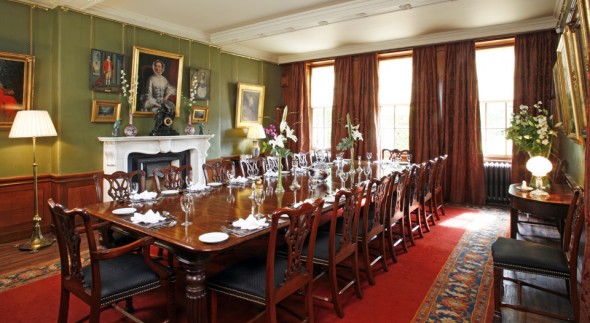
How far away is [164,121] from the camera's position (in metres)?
5.79

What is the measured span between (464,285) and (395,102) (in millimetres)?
4746

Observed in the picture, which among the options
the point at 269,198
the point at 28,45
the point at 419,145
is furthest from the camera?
the point at 419,145

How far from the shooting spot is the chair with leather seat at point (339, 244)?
270 centimetres

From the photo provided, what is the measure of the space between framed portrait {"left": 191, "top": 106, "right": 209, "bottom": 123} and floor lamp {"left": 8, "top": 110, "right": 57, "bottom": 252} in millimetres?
2504

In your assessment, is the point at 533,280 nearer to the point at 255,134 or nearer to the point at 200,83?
the point at 255,134

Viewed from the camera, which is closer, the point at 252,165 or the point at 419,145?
the point at 252,165

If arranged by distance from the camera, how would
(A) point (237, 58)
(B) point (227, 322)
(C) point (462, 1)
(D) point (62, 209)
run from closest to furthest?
(D) point (62, 209) → (B) point (227, 322) → (C) point (462, 1) → (A) point (237, 58)

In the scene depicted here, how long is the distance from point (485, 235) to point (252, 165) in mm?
3198

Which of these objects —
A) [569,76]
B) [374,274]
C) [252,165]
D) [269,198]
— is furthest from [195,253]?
[569,76]

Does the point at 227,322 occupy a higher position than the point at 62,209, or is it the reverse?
the point at 62,209

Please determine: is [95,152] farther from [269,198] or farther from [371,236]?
[371,236]

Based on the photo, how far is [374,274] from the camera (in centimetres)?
352

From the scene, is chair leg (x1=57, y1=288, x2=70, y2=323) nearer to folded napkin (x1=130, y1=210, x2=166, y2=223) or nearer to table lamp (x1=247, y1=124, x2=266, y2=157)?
folded napkin (x1=130, y1=210, x2=166, y2=223)

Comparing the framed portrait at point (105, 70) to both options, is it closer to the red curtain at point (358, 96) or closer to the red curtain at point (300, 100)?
the red curtain at point (300, 100)
